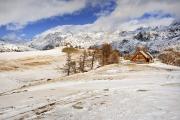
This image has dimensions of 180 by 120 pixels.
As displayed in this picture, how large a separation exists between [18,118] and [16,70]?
121 meters

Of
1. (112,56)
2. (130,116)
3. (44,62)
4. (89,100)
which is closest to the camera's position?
(130,116)

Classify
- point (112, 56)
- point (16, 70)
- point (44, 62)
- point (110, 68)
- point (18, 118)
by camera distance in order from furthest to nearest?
point (44, 62) → point (16, 70) → point (112, 56) → point (110, 68) → point (18, 118)

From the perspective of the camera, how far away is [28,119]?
87.5 feet

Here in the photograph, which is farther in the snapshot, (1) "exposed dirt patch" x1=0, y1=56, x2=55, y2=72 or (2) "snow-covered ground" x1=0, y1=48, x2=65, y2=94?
(1) "exposed dirt patch" x1=0, y1=56, x2=55, y2=72

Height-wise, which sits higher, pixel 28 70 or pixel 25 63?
pixel 25 63

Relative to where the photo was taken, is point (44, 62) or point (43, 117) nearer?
point (43, 117)

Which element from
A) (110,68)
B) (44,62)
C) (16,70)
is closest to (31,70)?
(16,70)

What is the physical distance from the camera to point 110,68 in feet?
254

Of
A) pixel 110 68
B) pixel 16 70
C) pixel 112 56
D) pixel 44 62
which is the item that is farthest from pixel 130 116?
pixel 44 62

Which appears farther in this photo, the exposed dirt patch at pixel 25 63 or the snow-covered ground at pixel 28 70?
the exposed dirt patch at pixel 25 63

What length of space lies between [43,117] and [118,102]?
693 centimetres

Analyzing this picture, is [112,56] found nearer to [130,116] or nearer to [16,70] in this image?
[16,70]

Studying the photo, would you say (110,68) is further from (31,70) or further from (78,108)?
(31,70)

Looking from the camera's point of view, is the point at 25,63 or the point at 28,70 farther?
the point at 25,63
